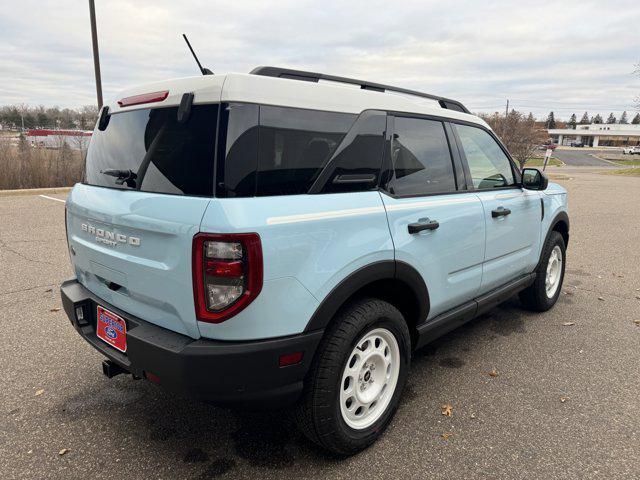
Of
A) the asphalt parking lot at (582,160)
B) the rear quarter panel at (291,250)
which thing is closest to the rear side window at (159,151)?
the rear quarter panel at (291,250)

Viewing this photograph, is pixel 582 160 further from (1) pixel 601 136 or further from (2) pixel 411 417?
(1) pixel 601 136

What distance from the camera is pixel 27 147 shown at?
13.8 m

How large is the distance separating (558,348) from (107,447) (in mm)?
3411

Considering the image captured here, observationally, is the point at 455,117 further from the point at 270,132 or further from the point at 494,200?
the point at 270,132

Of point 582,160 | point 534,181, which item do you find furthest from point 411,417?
point 582,160

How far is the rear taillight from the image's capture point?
1.82 metres

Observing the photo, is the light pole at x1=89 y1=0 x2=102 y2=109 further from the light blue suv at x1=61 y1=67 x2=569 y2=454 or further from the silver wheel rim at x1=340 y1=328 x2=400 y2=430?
the silver wheel rim at x1=340 y1=328 x2=400 y2=430

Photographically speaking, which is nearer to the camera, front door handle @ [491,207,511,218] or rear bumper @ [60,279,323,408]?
rear bumper @ [60,279,323,408]

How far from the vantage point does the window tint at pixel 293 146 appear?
1.99m

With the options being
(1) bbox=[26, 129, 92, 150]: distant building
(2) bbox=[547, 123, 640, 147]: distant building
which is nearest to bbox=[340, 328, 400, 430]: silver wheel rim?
(1) bbox=[26, 129, 92, 150]: distant building

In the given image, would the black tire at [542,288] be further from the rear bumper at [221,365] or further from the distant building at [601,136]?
the distant building at [601,136]

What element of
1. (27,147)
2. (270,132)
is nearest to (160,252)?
(270,132)

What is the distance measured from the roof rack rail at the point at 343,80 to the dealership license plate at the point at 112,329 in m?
1.43

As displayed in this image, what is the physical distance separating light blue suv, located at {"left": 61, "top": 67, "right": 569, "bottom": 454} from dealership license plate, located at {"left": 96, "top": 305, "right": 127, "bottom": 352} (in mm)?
12
